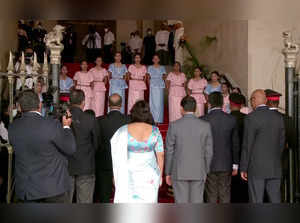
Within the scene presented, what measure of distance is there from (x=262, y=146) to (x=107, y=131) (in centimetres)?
184

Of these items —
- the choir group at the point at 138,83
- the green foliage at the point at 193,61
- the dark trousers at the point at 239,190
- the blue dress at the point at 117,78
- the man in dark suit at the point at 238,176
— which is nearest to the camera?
the man in dark suit at the point at 238,176

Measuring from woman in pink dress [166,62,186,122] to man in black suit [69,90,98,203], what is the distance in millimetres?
7047

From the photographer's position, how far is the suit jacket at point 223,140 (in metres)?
6.61

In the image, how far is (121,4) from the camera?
2.61 ft

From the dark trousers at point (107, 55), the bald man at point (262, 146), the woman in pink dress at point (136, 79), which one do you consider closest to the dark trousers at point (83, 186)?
the bald man at point (262, 146)

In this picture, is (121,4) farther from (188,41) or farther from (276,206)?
(188,41)

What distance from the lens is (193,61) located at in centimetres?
1520

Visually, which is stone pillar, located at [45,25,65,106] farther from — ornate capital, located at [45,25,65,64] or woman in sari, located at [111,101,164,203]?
woman in sari, located at [111,101,164,203]

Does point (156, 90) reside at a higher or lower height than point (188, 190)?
higher

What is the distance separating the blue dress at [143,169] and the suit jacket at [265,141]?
1.54 metres

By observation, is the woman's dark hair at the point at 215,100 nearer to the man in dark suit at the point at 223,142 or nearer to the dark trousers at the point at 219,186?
the man in dark suit at the point at 223,142

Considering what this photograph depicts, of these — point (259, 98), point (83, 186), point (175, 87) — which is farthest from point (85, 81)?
point (259, 98)

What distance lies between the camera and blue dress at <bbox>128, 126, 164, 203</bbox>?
4.89 metres

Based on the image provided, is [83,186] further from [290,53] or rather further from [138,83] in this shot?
[138,83]
